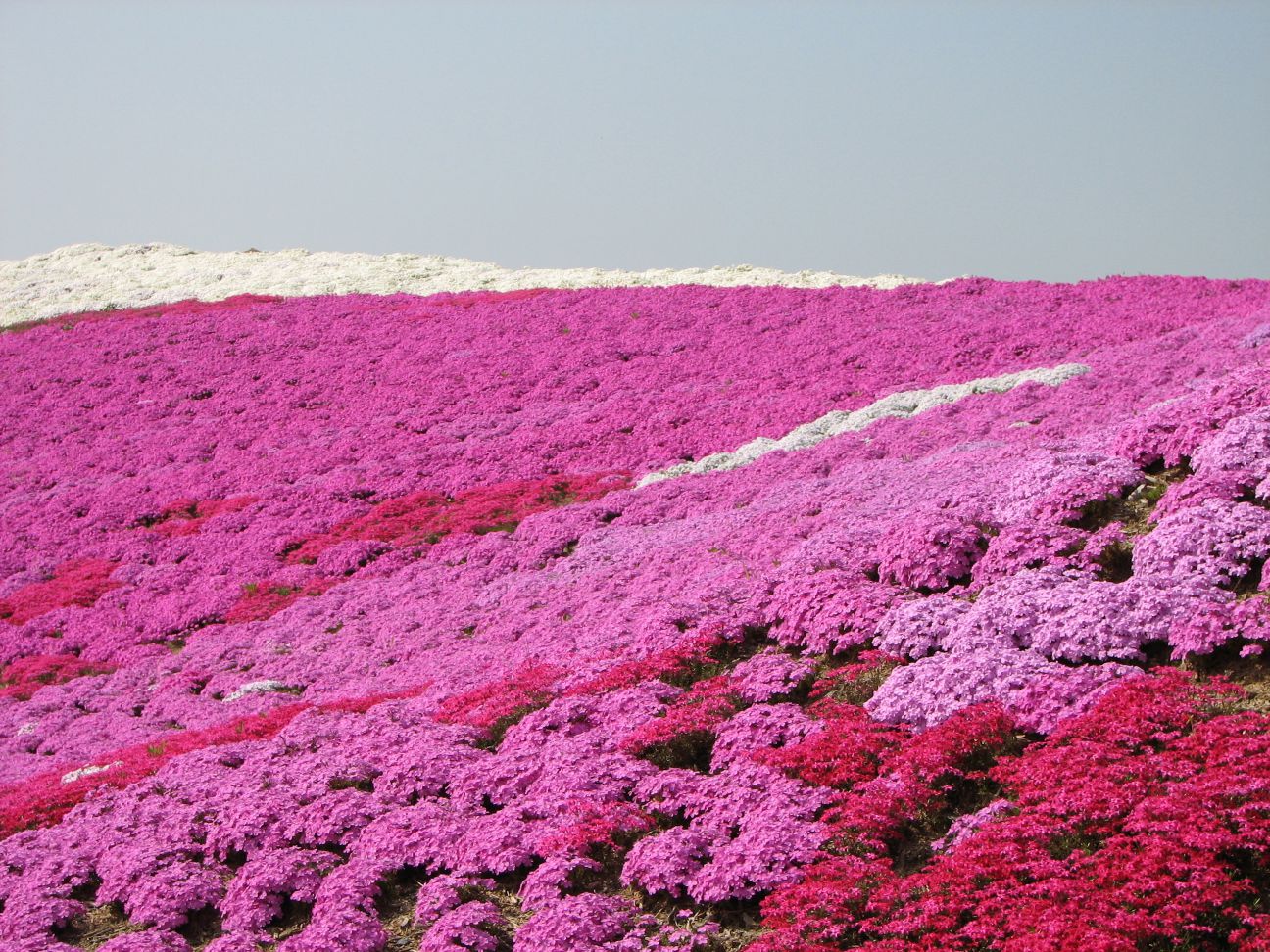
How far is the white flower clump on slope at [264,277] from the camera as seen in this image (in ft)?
182

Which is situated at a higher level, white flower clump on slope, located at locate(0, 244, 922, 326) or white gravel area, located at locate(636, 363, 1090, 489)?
white flower clump on slope, located at locate(0, 244, 922, 326)

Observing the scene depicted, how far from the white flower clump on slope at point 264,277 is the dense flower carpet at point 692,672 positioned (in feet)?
63.9

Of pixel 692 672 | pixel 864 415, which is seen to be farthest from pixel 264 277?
pixel 692 672

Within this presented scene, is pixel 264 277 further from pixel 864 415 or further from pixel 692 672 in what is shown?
pixel 692 672

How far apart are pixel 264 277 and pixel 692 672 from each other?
5469cm

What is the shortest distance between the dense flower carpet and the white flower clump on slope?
19.5 meters

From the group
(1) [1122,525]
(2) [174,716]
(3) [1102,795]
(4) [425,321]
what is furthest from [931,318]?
(3) [1102,795]

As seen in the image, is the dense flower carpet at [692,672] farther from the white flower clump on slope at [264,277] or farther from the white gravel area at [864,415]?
the white flower clump on slope at [264,277]

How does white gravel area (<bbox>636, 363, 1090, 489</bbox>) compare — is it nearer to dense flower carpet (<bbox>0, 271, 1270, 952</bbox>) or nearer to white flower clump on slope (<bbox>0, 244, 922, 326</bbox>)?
dense flower carpet (<bbox>0, 271, 1270, 952</bbox>)

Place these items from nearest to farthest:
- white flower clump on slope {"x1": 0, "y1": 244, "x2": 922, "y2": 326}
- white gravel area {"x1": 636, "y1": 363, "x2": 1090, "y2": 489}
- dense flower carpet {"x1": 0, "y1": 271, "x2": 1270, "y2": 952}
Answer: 1. dense flower carpet {"x1": 0, "y1": 271, "x2": 1270, "y2": 952}
2. white gravel area {"x1": 636, "y1": 363, "x2": 1090, "y2": 489}
3. white flower clump on slope {"x1": 0, "y1": 244, "x2": 922, "y2": 326}

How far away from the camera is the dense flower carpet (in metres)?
11.1

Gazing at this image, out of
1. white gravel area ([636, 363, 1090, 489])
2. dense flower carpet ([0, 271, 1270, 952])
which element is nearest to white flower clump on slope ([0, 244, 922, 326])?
white gravel area ([636, 363, 1090, 489])

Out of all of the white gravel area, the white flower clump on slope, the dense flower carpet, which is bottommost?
the dense flower carpet

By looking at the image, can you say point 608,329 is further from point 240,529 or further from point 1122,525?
point 1122,525
